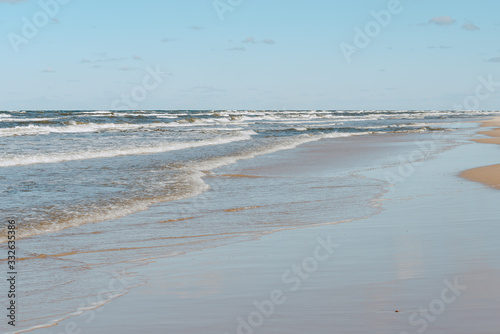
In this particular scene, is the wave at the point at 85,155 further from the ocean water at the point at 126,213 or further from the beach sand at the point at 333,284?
the beach sand at the point at 333,284

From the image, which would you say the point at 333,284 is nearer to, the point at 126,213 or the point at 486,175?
the point at 126,213

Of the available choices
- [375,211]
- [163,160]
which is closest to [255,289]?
[375,211]

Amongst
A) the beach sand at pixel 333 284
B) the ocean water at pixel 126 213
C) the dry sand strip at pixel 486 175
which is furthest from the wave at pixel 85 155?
the beach sand at pixel 333 284

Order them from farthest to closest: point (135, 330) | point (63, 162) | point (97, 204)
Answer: point (63, 162), point (97, 204), point (135, 330)

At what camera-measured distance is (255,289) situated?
16.1 ft

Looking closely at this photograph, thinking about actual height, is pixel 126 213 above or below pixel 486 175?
below

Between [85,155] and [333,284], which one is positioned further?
[85,155]

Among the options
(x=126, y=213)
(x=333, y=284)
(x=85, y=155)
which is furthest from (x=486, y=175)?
(x=85, y=155)

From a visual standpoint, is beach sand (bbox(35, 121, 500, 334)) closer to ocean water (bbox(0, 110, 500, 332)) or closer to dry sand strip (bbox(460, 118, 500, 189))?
ocean water (bbox(0, 110, 500, 332))

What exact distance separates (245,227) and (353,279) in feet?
9.85

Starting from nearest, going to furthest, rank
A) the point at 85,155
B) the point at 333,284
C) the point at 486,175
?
1. the point at 333,284
2. the point at 486,175
3. the point at 85,155

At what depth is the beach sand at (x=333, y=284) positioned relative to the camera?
402 cm

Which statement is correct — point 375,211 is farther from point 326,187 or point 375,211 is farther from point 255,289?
point 255,289

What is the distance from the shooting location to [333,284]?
496 cm
